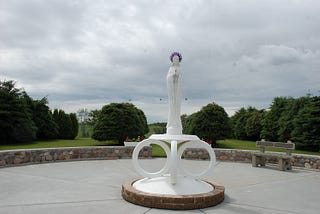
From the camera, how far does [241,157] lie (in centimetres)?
1126

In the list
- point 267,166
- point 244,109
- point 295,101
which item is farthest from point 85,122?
point 267,166

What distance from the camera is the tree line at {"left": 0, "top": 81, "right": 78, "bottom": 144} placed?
57.4 ft

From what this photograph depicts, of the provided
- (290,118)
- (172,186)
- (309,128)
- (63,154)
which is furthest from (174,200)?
(290,118)

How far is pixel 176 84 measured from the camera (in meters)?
5.94

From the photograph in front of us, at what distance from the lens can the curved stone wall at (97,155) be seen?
30.8ft

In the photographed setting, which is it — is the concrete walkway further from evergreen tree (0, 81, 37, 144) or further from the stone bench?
evergreen tree (0, 81, 37, 144)

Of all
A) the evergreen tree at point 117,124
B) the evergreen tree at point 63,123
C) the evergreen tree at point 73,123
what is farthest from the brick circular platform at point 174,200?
the evergreen tree at point 73,123

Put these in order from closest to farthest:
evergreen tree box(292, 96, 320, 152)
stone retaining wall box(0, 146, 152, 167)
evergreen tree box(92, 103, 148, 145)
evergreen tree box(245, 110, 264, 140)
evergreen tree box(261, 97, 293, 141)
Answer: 1. stone retaining wall box(0, 146, 152, 167)
2. evergreen tree box(92, 103, 148, 145)
3. evergreen tree box(292, 96, 320, 152)
4. evergreen tree box(261, 97, 293, 141)
5. evergreen tree box(245, 110, 264, 140)

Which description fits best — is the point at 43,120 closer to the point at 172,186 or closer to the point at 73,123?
the point at 73,123

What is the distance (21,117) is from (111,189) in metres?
13.6

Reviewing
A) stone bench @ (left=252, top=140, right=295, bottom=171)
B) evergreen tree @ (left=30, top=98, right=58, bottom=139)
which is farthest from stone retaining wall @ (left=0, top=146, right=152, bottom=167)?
evergreen tree @ (left=30, top=98, right=58, bottom=139)

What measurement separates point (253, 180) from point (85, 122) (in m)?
26.2

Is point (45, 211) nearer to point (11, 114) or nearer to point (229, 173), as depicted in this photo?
point (229, 173)

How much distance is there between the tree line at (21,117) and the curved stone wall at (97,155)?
8.12 meters
